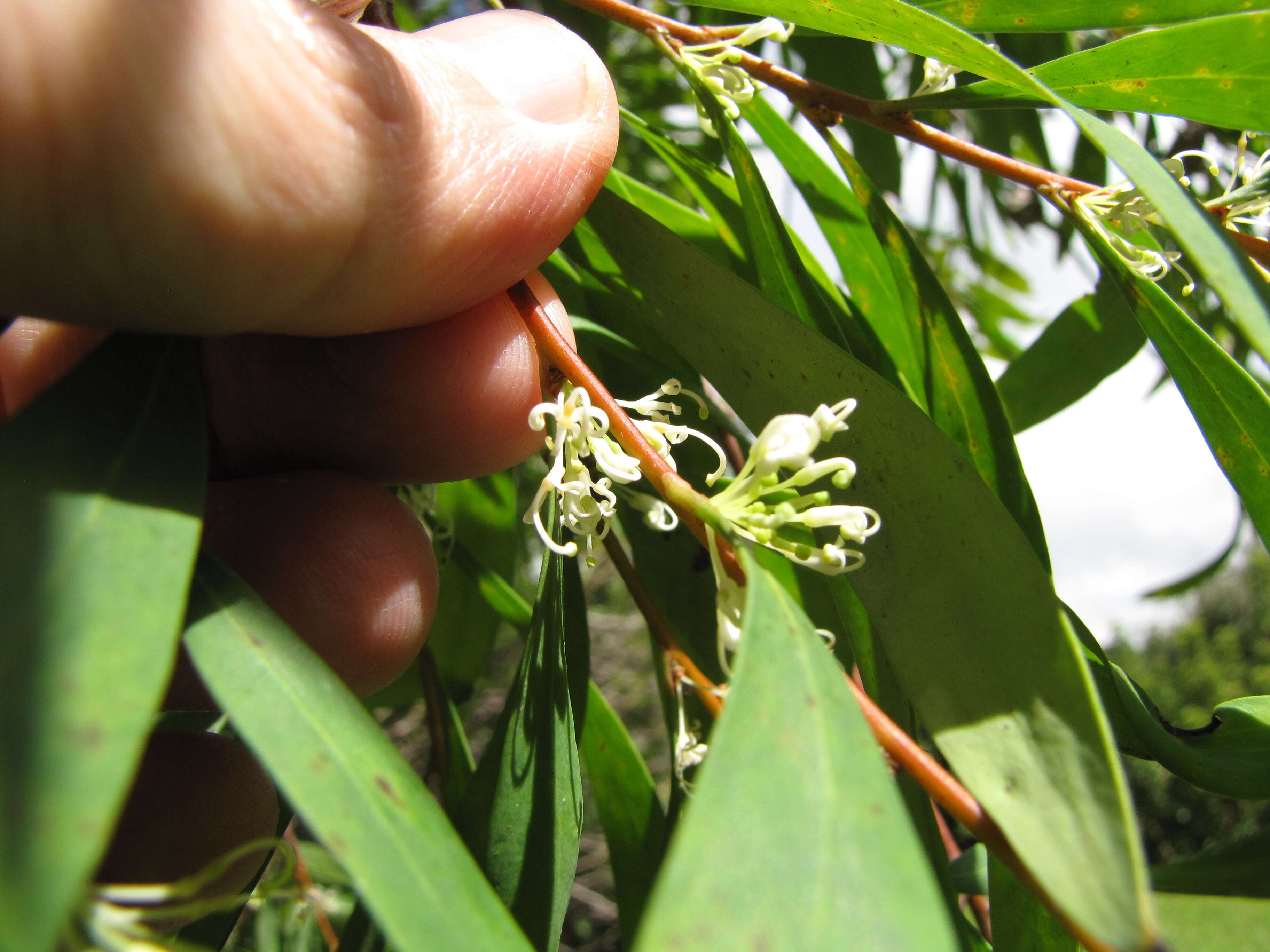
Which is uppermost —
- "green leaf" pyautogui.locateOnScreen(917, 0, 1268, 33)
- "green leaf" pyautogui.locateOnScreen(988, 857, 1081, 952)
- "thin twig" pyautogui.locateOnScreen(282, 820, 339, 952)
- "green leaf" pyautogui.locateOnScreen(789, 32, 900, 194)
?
"green leaf" pyautogui.locateOnScreen(917, 0, 1268, 33)

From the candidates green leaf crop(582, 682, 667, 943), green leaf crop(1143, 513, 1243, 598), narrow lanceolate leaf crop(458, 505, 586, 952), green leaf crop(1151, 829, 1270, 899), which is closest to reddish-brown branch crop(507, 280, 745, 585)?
narrow lanceolate leaf crop(458, 505, 586, 952)

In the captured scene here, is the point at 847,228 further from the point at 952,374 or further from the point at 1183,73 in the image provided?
the point at 1183,73

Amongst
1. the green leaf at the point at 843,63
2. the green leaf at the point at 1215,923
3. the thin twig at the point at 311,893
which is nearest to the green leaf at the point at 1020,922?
the green leaf at the point at 1215,923

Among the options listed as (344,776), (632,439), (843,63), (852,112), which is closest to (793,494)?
(632,439)

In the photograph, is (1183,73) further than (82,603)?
Yes

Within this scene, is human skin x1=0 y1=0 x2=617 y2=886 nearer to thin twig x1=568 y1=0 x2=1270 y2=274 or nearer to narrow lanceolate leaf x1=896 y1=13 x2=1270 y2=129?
thin twig x1=568 y1=0 x2=1270 y2=274

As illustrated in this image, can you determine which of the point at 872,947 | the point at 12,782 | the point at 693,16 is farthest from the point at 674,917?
the point at 693,16

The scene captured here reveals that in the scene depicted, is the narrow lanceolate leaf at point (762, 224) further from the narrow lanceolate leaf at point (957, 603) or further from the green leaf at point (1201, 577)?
the green leaf at point (1201, 577)

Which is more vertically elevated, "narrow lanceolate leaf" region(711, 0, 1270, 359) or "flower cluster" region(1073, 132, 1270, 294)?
"narrow lanceolate leaf" region(711, 0, 1270, 359)
